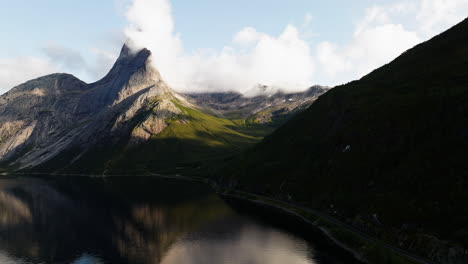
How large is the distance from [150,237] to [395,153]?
9024cm

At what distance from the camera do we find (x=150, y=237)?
398 ft

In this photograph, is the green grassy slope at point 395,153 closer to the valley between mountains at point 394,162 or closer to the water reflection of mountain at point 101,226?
the valley between mountains at point 394,162

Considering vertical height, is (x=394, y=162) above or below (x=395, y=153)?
below

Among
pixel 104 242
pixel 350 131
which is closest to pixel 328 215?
pixel 350 131

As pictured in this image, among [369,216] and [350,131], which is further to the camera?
[350,131]

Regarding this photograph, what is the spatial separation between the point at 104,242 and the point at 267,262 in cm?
5678

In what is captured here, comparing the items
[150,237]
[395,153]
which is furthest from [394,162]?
[150,237]

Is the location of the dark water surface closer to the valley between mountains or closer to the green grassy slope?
the valley between mountains

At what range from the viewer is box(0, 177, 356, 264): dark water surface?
97.8 m

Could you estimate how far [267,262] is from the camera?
94125 mm

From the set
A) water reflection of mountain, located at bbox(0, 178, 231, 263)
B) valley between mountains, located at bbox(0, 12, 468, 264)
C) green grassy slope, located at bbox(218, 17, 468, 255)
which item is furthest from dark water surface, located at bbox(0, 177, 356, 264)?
green grassy slope, located at bbox(218, 17, 468, 255)

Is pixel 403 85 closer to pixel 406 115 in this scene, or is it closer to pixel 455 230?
pixel 406 115

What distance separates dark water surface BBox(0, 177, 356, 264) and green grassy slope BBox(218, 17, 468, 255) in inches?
857

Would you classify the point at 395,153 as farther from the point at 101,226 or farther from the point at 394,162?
the point at 101,226
